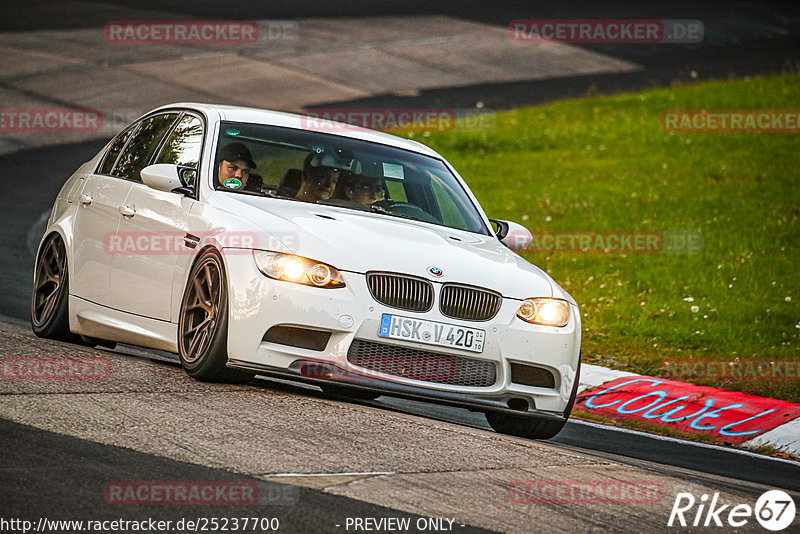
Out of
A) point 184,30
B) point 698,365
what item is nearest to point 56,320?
point 698,365

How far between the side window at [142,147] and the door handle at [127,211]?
354mm

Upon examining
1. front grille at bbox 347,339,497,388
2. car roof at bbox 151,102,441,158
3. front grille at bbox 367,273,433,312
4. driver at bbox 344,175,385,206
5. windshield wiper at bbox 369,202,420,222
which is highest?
car roof at bbox 151,102,441,158

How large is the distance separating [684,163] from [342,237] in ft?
50.3

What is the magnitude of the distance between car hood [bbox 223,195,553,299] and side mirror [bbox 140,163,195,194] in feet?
1.31

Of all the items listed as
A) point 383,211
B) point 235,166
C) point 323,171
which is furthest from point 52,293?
point 383,211

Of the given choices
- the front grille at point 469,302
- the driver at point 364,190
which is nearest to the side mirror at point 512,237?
the driver at point 364,190

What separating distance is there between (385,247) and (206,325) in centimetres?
108

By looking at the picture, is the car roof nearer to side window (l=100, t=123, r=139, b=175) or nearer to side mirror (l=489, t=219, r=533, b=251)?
side window (l=100, t=123, r=139, b=175)

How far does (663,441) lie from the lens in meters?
8.76

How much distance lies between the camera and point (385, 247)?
714 cm

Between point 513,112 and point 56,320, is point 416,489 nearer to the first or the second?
point 56,320

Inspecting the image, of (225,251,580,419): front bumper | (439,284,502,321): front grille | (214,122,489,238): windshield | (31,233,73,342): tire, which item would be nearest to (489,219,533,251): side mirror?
(214,122,489,238): windshield

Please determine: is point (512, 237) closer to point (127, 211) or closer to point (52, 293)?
point (127, 211)

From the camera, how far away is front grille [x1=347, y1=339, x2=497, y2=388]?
6887 millimetres
